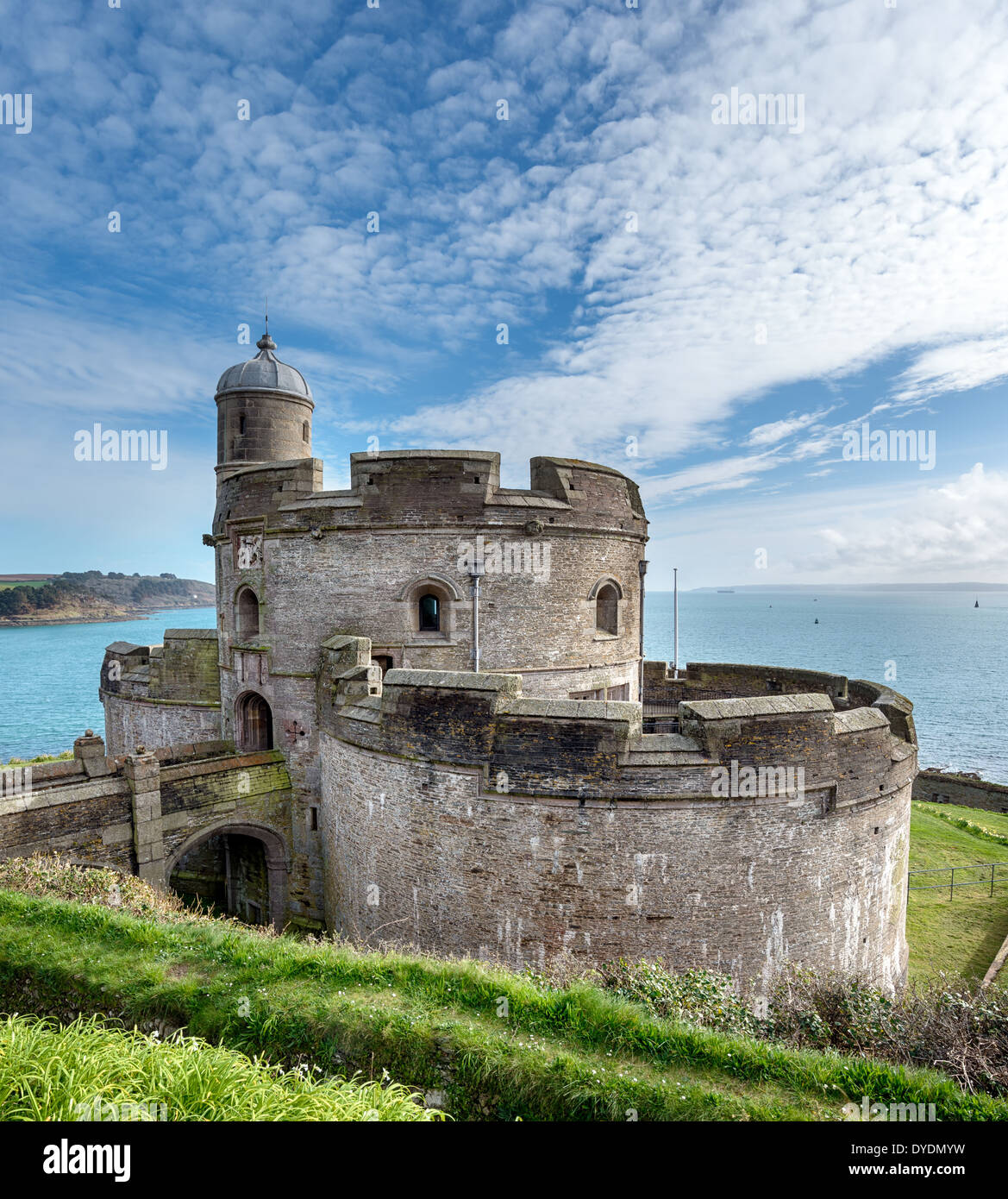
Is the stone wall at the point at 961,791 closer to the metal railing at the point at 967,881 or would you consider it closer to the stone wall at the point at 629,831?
the metal railing at the point at 967,881

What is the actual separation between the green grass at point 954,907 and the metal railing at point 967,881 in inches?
5.1

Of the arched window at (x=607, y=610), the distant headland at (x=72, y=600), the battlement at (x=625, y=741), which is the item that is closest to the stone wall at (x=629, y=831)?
the battlement at (x=625, y=741)

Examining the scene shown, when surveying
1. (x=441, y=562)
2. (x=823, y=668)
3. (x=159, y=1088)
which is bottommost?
(x=823, y=668)

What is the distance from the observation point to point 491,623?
46.2ft

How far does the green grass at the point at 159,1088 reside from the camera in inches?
169

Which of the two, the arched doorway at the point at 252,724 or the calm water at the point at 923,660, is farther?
the calm water at the point at 923,660

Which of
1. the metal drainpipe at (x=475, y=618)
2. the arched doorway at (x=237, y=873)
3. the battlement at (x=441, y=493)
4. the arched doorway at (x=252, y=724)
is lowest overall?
the arched doorway at (x=237, y=873)

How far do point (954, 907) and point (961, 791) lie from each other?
1457cm

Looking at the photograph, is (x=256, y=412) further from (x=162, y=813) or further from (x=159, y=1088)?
(x=159, y=1088)

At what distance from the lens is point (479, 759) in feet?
33.9

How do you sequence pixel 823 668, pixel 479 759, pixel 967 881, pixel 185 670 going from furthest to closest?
pixel 823 668
pixel 185 670
pixel 967 881
pixel 479 759

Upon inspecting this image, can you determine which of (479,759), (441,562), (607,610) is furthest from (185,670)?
A: (479,759)

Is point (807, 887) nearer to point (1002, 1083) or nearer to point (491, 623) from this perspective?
point (1002, 1083)
